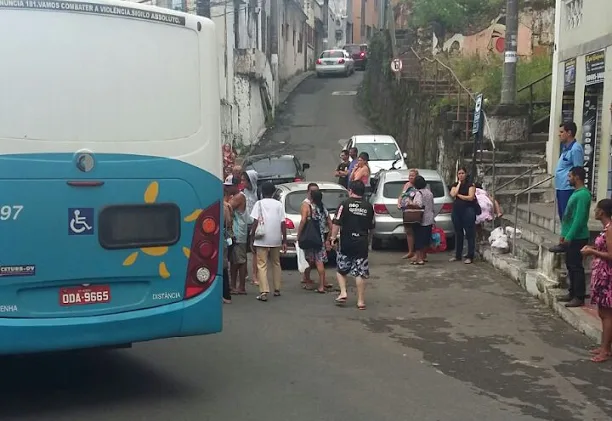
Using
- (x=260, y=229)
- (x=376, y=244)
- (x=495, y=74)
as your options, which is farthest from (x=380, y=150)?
(x=260, y=229)

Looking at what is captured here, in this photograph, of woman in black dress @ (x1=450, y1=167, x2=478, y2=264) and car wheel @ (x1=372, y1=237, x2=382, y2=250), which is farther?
car wheel @ (x1=372, y1=237, x2=382, y2=250)

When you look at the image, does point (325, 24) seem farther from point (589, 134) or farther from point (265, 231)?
point (265, 231)

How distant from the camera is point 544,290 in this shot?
457 inches

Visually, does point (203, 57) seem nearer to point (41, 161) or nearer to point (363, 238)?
point (41, 161)

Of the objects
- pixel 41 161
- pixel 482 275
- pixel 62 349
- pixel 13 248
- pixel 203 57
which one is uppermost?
pixel 203 57

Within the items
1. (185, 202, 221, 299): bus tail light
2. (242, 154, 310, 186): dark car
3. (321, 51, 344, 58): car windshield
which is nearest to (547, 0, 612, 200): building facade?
(242, 154, 310, 186): dark car

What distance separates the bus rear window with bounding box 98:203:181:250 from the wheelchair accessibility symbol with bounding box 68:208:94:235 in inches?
2.9

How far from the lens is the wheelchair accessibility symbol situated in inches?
240

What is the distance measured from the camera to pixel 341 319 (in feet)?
35.4

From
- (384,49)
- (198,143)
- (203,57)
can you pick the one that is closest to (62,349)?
(198,143)

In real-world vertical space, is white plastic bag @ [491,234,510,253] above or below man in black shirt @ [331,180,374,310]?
below

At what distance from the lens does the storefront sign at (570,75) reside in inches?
618

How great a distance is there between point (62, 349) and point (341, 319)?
204 inches

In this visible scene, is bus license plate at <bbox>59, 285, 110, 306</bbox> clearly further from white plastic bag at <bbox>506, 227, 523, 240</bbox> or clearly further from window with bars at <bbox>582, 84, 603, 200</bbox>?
window with bars at <bbox>582, 84, 603, 200</bbox>
